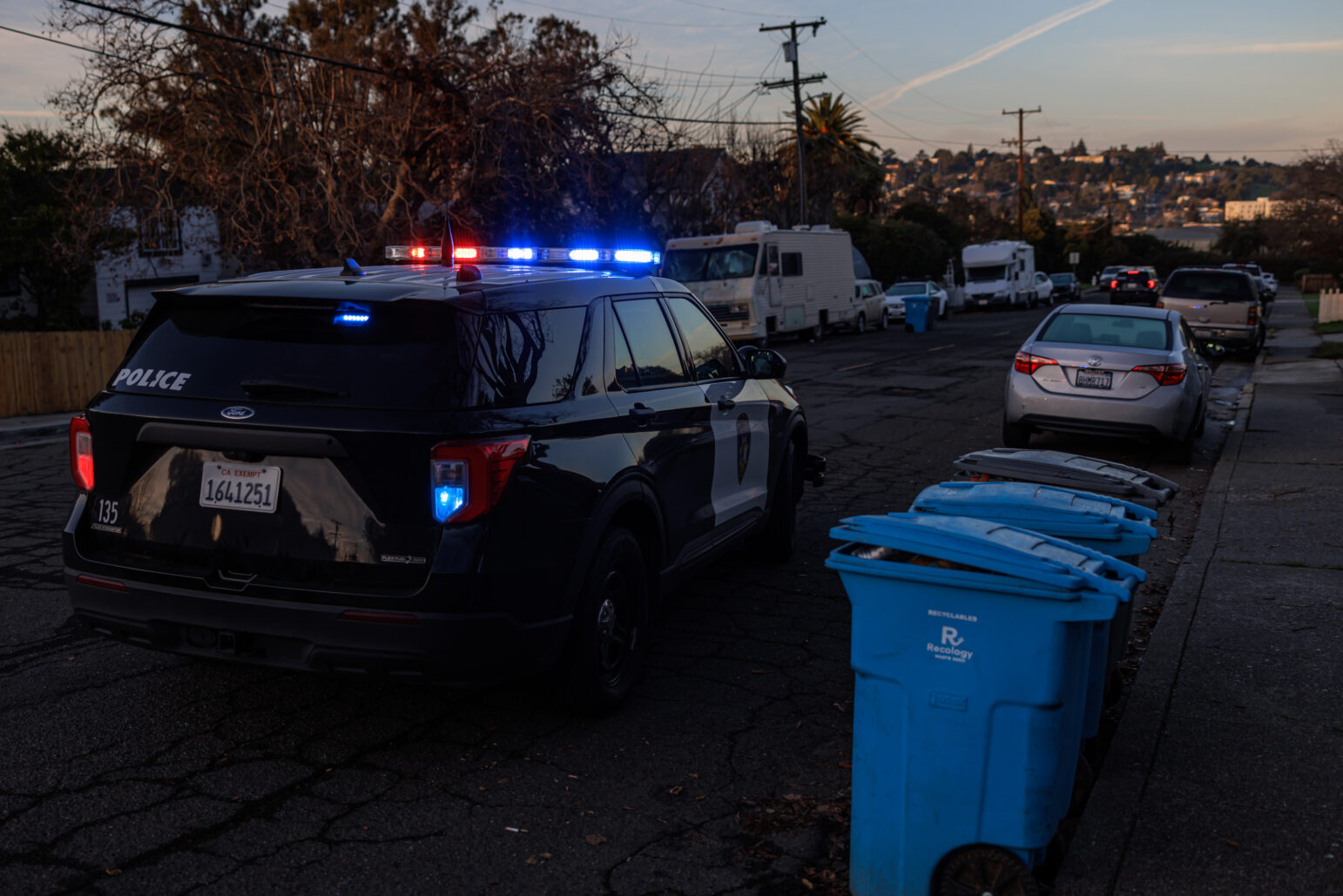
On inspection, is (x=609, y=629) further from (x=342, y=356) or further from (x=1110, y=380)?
(x=1110, y=380)

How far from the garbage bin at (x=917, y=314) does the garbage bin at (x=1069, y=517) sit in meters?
32.7

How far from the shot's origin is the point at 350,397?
13.2 feet

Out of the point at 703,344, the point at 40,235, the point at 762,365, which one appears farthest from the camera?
the point at 40,235

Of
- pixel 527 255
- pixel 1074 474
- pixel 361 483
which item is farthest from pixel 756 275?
pixel 361 483

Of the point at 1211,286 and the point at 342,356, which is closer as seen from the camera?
the point at 342,356

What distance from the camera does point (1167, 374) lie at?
423 inches

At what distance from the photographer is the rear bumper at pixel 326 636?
393cm

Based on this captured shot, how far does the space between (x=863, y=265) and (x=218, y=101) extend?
2497 centimetres

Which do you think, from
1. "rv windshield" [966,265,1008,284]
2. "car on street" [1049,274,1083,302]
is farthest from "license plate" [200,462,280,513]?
"car on street" [1049,274,1083,302]

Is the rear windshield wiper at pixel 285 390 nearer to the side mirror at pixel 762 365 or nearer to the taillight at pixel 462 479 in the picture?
the taillight at pixel 462 479

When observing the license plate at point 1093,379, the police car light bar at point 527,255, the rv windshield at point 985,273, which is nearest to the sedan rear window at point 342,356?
the police car light bar at point 527,255

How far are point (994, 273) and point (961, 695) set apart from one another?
49.0 metres

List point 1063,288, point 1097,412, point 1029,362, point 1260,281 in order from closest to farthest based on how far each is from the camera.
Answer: point 1097,412, point 1029,362, point 1260,281, point 1063,288

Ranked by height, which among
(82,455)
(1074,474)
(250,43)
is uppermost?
(250,43)
